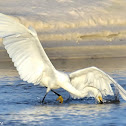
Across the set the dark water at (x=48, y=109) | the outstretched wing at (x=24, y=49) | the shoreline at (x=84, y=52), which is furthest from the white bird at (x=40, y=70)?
the shoreline at (x=84, y=52)

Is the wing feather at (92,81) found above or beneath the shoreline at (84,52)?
beneath

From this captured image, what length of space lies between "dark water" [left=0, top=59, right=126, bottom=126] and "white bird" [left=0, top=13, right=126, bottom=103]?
433 mm

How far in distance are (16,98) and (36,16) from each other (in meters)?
12.4

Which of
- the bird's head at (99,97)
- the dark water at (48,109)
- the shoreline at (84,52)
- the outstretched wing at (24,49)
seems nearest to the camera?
the dark water at (48,109)

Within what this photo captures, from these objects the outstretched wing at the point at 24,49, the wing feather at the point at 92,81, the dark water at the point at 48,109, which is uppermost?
the outstretched wing at the point at 24,49

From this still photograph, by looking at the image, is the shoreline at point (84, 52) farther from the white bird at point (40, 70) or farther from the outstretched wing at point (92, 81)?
the white bird at point (40, 70)

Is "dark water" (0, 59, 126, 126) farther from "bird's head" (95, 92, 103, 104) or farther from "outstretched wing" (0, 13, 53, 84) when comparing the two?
"outstretched wing" (0, 13, 53, 84)

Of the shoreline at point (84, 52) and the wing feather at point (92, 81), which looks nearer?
the wing feather at point (92, 81)

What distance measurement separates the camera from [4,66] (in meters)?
22.7

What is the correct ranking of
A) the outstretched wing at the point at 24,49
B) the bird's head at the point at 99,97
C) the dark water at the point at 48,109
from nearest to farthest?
the dark water at the point at 48,109 < the outstretched wing at the point at 24,49 < the bird's head at the point at 99,97

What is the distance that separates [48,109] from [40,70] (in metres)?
1.08

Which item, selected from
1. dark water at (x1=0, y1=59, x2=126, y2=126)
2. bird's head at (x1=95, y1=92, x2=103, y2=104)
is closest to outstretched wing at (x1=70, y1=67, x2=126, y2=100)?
bird's head at (x1=95, y1=92, x2=103, y2=104)

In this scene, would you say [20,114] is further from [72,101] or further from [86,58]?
[86,58]

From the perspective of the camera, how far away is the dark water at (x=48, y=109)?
13258mm
